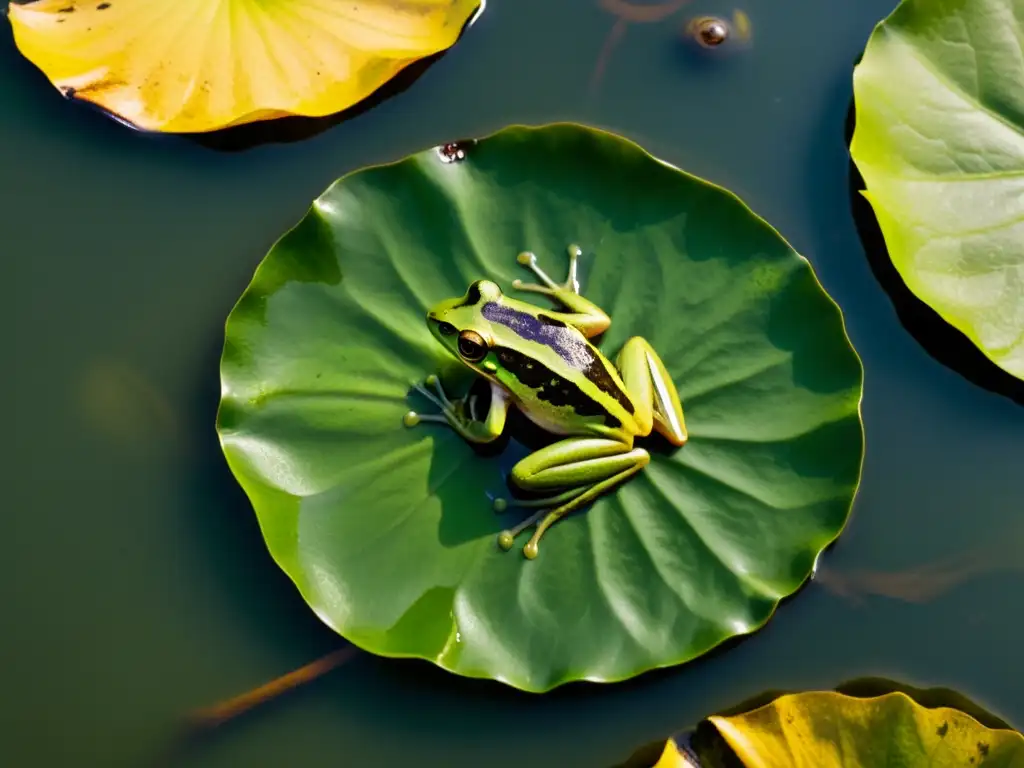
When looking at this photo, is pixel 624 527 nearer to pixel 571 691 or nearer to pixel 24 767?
pixel 571 691

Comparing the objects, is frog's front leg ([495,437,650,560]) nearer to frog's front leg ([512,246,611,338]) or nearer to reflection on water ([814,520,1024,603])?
frog's front leg ([512,246,611,338])

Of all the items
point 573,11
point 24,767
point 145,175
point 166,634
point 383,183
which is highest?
point 573,11

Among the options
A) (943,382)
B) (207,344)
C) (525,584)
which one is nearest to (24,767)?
(207,344)

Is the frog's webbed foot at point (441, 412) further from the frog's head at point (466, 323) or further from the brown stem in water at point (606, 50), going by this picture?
the brown stem in water at point (606, 50)

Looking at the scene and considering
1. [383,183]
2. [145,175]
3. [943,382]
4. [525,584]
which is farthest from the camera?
[145,175]

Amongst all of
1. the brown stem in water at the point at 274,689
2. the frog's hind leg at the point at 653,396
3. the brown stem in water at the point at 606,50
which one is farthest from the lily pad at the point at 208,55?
the brown stem in water at the point at 274,689


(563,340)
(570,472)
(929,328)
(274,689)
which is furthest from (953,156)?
(274,689)

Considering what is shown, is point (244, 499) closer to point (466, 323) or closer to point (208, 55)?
point (466, 323)

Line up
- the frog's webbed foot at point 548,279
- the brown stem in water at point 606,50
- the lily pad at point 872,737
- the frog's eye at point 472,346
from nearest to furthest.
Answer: the lily pad at point 872,737 → the frog's eye at point 472,346 → the frog's webbed foot at point 548,279 → the brown stem in water at point 606,50
